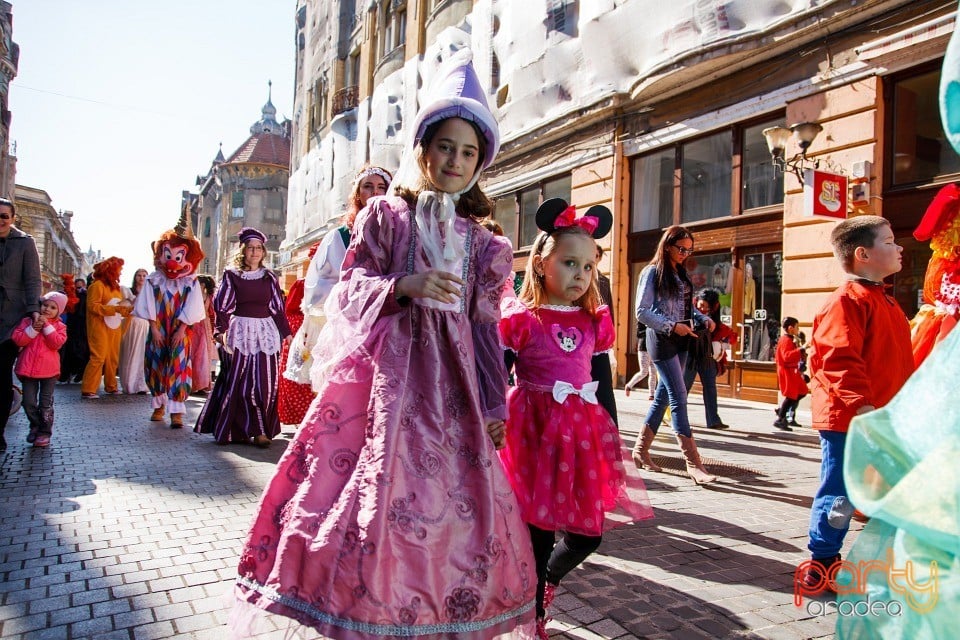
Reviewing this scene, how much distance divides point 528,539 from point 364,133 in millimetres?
22715

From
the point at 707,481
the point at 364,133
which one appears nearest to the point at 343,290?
the point at 707,481

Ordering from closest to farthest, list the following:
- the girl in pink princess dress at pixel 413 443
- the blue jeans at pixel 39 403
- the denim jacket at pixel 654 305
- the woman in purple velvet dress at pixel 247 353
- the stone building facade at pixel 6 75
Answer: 1. the girl in pink princess dress at pixel 413 443
2. the denim jacket at pixel 654 305
3. the blue jeans at pixel 39 403
4. the woman in purple velvet dress at pixel 247 353
5. the stone building facade at pixel 6 75

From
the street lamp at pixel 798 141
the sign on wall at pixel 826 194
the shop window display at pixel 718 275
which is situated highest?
the street lamp at pixel 798 141

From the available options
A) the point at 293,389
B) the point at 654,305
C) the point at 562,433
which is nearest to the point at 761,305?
the point at 654,305

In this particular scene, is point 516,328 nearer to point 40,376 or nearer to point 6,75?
point 40,376

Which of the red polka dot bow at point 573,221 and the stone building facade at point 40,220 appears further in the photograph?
the stone building facade at point 40,220

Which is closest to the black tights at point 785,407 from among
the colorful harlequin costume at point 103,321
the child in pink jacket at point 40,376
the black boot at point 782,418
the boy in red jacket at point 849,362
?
the black boot at point 782,418

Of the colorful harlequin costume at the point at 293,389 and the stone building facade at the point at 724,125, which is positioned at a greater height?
the stone building facade at the point at 724,125

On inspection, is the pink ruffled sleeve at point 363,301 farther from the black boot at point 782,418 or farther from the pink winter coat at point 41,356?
the black boot at point 782,418

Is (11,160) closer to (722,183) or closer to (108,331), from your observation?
(108,331)

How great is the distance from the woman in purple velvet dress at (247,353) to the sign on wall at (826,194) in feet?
22.1

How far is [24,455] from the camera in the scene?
5.42 meters

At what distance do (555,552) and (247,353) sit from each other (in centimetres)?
469

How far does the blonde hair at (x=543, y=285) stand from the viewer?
2797 millimetres
